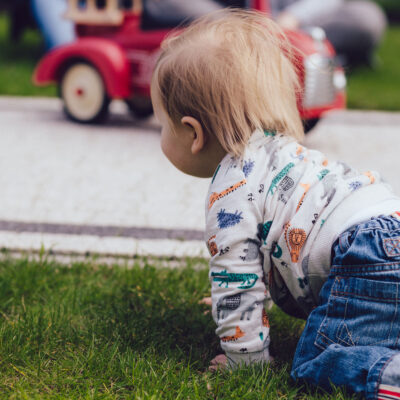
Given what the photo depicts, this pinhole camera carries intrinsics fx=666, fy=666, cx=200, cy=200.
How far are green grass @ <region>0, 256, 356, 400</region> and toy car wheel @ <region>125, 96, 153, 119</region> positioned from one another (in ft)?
7.97

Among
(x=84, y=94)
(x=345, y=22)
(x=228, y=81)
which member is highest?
(x=228, y=81)

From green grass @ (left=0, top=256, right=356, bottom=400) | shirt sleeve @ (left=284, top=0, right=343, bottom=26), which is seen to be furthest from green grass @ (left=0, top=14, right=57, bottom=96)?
green grass @ (left=0, top=256, right=356, bottom=400)

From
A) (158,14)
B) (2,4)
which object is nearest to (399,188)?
(158,14)

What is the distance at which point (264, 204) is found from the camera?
1.56m

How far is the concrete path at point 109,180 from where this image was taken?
246 cm

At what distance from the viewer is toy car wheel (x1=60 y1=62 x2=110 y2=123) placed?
4180 millimetres

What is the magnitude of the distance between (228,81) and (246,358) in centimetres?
65

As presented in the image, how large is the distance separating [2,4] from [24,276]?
11974mm

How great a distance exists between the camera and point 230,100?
1.56 metres

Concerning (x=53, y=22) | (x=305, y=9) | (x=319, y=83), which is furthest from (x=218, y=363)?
(x=53, y=22)

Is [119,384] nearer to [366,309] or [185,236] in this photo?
[366,309]

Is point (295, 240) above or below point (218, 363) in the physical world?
above

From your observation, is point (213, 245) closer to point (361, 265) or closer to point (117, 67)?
point (361, 265)

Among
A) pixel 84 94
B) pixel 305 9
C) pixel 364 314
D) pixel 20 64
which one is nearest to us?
pixel 364 314
